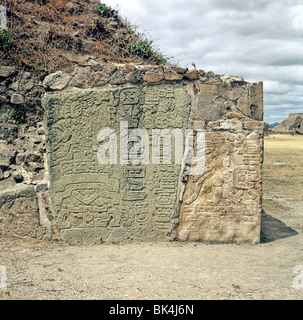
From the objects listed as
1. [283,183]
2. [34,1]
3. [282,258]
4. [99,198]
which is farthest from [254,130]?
[283,183]

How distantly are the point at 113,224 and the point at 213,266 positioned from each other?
1528 mm

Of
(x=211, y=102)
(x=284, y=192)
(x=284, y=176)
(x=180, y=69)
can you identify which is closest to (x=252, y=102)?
(x=211, y=102)

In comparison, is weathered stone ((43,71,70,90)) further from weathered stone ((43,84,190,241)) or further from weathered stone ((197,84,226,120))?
weathered stone ((197,84,226,120))

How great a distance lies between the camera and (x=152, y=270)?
151 inches

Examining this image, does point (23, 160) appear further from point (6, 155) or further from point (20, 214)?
point (20, 214)

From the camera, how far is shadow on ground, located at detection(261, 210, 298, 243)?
5426 millimetres

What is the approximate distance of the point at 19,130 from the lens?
17.1 ft

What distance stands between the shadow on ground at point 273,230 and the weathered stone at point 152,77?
9.20ft

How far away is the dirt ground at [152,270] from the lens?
326cm
